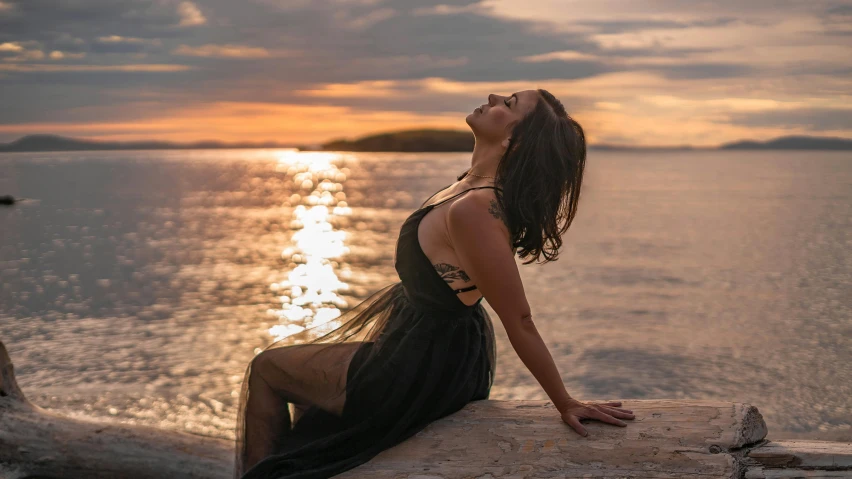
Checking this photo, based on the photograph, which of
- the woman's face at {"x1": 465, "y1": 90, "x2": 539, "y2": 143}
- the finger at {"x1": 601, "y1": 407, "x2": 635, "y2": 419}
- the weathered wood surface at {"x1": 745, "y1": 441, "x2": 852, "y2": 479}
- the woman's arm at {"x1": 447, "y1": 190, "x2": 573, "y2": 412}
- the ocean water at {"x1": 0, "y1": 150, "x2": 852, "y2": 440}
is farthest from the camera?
the ocean water at {"x1": 0, "y1": 150, "x2": 852, "y2": 440}

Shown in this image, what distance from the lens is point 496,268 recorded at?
3.14m

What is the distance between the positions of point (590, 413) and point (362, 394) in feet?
3.22

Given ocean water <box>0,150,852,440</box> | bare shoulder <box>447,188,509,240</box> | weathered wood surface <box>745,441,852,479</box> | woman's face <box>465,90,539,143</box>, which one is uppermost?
woman's face <box>465,90,539,143</box>

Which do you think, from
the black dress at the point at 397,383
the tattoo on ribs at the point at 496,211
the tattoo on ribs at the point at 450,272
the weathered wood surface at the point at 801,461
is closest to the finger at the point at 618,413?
the weathered wood surface at the point at 801,461

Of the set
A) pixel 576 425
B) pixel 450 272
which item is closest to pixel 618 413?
pixel 576 425

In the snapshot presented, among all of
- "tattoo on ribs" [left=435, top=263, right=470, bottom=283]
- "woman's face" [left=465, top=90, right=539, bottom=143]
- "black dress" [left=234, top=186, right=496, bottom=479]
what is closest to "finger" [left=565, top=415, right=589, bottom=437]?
"black dress" [left=234, top=186, right=496, bottom=479]

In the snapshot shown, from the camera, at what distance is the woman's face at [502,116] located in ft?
11.2

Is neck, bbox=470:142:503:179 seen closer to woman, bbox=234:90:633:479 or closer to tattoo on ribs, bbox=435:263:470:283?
woman, bbox=234:90:633:479

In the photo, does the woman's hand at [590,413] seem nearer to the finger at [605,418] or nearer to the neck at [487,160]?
the finger at [605,418]

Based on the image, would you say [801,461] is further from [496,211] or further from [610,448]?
[496,211]

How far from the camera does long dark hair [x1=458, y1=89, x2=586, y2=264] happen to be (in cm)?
330

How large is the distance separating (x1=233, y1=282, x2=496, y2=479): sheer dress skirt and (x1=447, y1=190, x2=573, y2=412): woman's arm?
1.28ft

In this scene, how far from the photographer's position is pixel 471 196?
3230 millimetres

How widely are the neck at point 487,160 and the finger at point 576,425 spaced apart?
3.58ft
